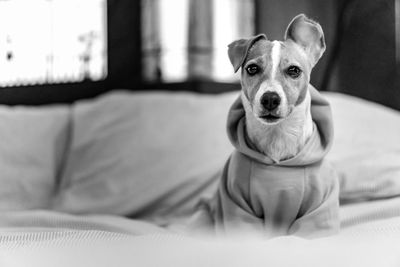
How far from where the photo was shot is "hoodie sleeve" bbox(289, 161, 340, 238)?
658 mm

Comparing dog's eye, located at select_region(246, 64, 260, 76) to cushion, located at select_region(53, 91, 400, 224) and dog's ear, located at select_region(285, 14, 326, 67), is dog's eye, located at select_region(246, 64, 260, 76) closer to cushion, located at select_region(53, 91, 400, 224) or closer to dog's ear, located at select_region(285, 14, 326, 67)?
dog's ear, located at select_region(285, 14, 326, 67)

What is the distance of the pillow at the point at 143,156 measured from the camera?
1.24 meters

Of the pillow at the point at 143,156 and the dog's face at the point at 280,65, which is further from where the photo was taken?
the pillow at the point at 143,156

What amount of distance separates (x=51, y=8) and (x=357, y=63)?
0.78 m

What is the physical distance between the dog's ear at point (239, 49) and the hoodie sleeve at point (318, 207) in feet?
0.55

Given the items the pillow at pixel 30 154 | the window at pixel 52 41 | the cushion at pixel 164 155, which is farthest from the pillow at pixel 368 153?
the pillow at pixel 30 154

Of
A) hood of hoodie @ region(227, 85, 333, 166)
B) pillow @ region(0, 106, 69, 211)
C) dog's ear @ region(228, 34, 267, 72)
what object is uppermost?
dog's ear @ region(228, 34, 267, 72)

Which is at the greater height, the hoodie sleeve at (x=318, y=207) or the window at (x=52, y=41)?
the window at (x=52, y=41)

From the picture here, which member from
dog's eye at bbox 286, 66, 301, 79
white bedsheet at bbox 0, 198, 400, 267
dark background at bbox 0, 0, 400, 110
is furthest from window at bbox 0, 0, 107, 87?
dog's eye at bbox 286, 66, 301, 79

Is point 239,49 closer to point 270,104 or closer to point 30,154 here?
point 270,104

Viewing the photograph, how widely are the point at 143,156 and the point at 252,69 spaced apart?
76cm

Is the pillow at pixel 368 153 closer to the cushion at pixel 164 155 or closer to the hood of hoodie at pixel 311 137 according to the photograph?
the cushion at pixel 164 155

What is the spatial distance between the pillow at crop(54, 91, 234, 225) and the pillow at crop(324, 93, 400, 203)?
0.80 ft

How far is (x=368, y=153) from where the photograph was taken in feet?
3.70
